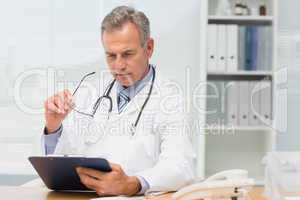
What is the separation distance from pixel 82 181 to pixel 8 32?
1924 mm

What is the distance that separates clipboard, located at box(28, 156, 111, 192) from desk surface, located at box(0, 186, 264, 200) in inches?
1.1

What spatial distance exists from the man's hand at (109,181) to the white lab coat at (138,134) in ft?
0.87

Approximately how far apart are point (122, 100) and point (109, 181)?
52cm

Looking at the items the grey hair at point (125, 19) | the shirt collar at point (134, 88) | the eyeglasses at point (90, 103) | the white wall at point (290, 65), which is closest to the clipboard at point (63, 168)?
the eyeglasses at point (90, 103)

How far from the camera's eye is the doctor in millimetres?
1557

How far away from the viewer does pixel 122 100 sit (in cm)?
180

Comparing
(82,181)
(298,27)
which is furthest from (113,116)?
(298,27)

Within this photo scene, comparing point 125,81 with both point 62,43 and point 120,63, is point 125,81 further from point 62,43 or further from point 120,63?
point 62,43

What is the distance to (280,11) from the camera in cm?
296

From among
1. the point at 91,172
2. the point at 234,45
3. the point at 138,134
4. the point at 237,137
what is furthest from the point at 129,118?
the point at 237,137

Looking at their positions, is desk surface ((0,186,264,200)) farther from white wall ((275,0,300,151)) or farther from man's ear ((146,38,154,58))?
white wall ((275,0,300,151))

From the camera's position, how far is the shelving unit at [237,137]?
273 centimetres

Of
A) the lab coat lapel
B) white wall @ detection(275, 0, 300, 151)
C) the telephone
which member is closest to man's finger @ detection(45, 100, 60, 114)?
the lab coat lapel

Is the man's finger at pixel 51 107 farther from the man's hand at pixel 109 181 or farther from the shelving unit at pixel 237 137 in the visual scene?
the shelving unit at pixel 237 137
